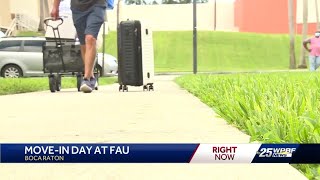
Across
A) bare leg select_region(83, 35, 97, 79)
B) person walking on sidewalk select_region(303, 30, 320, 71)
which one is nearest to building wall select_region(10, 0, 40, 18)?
person walking on sidewalk select_region(303, 30, 320, 71)

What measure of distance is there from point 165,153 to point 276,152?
457 mm

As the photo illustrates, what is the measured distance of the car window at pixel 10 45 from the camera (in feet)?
74.3

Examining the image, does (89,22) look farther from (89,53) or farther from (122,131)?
(122,131)

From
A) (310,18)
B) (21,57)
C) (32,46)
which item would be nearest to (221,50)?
(310,18)

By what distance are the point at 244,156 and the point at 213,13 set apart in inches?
3138

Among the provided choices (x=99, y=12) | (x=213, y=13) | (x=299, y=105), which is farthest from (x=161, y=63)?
(x=299, y=105)

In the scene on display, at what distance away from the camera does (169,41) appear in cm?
5822

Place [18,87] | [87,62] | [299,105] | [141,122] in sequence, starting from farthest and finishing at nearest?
[18,87], [87,62], [141,122], [299,105]

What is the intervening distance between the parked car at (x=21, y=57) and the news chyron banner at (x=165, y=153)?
64.1 ft

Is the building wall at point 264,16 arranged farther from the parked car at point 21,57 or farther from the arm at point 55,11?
the arm at point 55,11

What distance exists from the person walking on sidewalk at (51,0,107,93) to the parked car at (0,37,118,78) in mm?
13988

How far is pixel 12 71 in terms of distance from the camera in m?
22.2

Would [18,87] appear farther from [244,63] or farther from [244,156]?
[244,63]

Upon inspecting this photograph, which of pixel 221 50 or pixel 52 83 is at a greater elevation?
pixel 52 83
